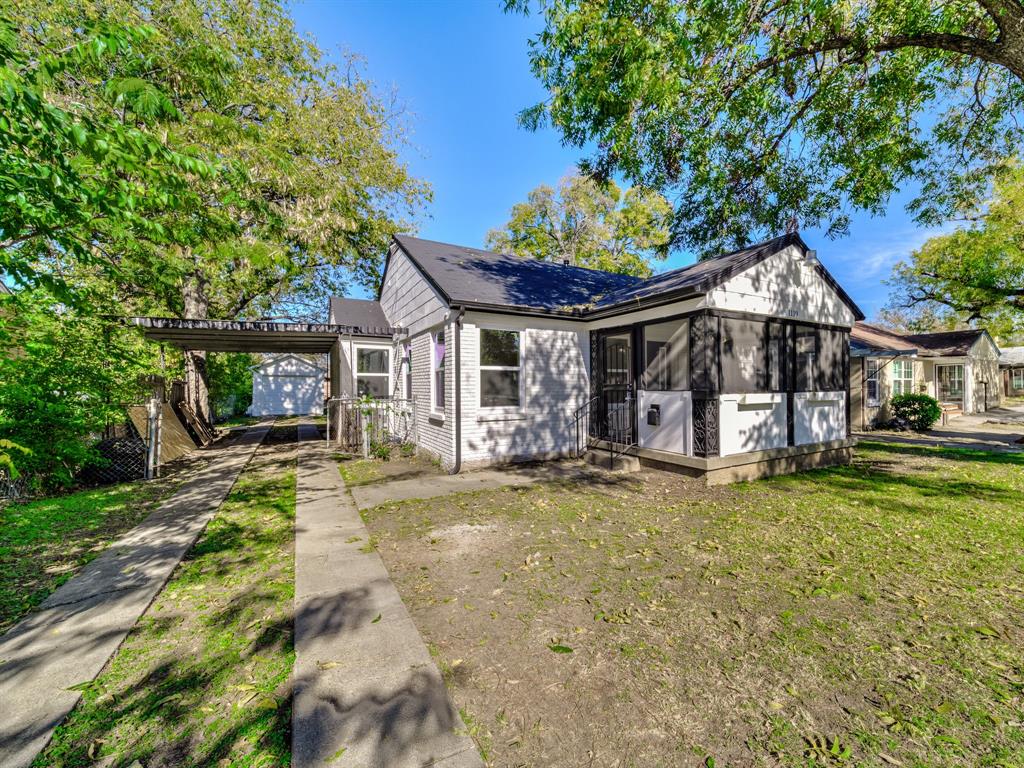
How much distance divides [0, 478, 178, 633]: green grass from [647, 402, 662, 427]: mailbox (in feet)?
27.5

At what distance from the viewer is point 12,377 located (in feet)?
19.7

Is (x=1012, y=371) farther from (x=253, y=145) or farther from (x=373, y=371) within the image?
(x=253, y=145)

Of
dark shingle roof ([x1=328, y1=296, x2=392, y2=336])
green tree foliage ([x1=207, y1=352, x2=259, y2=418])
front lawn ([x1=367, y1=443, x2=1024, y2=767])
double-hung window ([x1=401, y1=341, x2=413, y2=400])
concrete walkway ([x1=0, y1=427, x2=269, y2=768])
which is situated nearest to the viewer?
front lawn ([x1=367, y1=443, x2=1024, y2=767])

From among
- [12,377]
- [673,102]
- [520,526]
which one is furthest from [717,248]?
[12,377]

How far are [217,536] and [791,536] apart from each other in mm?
7045

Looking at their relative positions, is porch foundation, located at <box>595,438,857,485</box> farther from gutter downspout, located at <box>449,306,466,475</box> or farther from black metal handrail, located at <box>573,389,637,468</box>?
gutter downspout, located at <box>449,306,466,475</box>

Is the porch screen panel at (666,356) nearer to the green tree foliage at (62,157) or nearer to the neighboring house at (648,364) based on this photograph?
the neighboring house at (648,364)

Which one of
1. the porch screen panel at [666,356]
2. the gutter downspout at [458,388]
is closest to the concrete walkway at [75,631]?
the gutter downspout at [458,388]

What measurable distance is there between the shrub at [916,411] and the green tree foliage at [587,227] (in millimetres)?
14322

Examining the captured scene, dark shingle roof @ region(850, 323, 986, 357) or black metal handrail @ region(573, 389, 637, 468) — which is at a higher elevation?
dark shingle roof @ region(850, 323, 986, 357)

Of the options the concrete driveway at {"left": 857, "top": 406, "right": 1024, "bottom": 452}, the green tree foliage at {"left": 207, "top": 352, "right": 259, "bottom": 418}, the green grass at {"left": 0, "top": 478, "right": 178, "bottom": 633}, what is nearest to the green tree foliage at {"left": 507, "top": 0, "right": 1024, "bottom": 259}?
the concrete driveway at {"left": 857, "top": 406, "right": 1024, "bottom": 452}

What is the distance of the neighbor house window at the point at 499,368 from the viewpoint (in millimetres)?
8641

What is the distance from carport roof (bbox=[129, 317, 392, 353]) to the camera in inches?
347

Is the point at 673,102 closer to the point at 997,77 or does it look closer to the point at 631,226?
the point at 997,77
